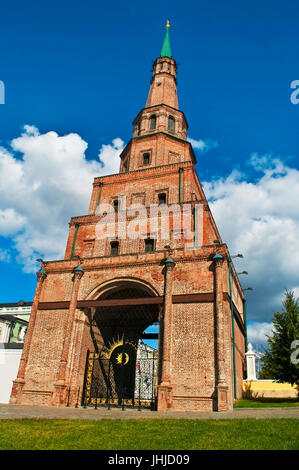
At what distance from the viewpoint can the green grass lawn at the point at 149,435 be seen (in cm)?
646

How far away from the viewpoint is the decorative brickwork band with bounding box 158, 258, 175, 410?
50.7 ft

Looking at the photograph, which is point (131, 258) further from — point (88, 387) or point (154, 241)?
point (88, 387)

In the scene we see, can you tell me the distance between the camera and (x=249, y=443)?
6.61m

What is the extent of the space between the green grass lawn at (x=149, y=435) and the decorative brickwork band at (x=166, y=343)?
21.2 ft

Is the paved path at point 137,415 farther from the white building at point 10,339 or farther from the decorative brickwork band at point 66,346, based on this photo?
the white building at point 10,339

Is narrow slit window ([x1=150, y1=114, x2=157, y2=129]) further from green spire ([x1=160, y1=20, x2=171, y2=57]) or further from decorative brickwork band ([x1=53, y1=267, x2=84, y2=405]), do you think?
decorative brickwork band ([x1=53, y1=267, x2=84, y2=405])

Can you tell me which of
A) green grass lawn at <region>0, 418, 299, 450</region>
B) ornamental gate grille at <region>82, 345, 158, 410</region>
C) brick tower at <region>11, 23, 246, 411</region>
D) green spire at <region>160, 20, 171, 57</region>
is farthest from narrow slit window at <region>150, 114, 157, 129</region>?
green grass lawn at <region>0, 418, 299, 450</region>

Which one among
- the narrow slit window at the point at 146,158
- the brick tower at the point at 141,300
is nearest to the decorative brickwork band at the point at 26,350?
the brick tower at the point at 141,300

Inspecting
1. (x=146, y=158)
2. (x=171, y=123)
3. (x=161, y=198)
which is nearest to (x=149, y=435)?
(x=161, y=198)

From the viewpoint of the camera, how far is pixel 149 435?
748 cm

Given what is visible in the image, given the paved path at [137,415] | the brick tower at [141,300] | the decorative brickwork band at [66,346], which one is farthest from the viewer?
the decorative brickwork band at [66,346]

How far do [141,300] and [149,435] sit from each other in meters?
10.6

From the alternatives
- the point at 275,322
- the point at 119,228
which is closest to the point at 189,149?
the point at 119,228

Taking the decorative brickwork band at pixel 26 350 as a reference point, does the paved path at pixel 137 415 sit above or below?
below
